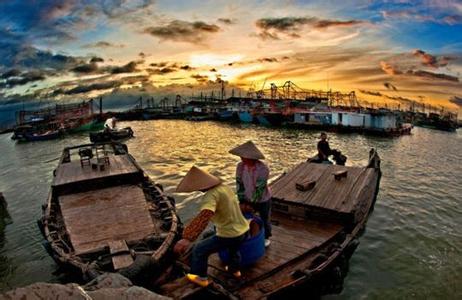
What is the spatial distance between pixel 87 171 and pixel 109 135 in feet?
99.4

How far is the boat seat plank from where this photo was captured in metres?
7.60

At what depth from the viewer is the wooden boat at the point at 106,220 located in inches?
310

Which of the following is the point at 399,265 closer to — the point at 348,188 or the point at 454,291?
the point at 454,291

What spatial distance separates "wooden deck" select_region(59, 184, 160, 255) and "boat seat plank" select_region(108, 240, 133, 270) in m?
0.41

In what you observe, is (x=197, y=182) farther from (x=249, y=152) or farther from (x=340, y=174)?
(x=340, y=174)

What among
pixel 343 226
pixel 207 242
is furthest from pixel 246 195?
pixel 343 226

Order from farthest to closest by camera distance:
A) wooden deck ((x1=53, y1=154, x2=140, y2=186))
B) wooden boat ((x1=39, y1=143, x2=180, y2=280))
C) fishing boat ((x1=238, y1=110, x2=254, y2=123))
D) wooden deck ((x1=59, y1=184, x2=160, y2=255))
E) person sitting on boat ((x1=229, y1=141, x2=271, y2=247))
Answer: fishing boat ((x1=238, y1=110, x2=254, y2=123)) → wooden deck ((x1=53, y1=154, x2=140, y2=186)) → wooden deck ((x1=59, y1=184, x2=160, y2=255)) → wooden boat ((x1=39, y1=143, x2=180, y2=280)) → person sitting on boat ((x1=229, y1=141, x2=271, y2=247))

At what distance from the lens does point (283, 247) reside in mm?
7855

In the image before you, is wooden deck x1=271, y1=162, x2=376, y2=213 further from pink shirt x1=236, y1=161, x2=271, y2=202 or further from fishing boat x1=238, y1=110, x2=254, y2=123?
fishing boat x1=238, y1=110, x2=254, y2=123

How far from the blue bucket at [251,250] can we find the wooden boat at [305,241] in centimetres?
19

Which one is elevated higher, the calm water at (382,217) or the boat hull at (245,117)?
the boat hull at (245,117)

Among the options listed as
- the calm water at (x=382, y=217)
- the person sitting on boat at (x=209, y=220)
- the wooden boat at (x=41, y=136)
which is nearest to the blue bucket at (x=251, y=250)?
the person sitting on boat at (x=209, y=220)

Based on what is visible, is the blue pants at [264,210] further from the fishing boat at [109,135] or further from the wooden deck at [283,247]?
the fishing boat at [109,135]

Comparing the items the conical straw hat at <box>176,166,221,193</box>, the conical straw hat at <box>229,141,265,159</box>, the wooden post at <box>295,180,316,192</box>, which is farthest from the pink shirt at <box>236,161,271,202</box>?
the wooden post at <box>295,180,316,192</box>
